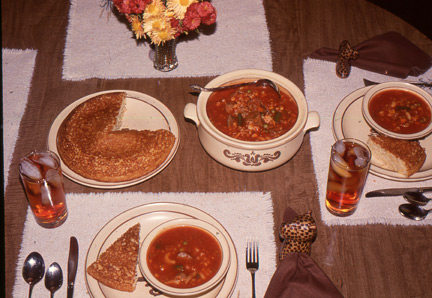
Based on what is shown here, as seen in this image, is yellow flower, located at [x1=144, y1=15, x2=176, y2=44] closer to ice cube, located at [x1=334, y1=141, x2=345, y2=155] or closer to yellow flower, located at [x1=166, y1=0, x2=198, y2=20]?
yellow flower, located at [x1=166, y1=0, x2=198, y2=20]

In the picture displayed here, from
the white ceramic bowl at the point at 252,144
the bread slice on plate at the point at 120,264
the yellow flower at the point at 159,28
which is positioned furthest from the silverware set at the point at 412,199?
the yellow flower at the point at 159,28

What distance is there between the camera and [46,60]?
308 centimetres

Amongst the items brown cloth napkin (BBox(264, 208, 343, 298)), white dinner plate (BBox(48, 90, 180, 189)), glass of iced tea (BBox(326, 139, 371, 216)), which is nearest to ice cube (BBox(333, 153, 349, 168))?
glass of iced tea (BBox(326, 139, 371, 216))

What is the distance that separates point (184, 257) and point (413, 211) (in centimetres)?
110

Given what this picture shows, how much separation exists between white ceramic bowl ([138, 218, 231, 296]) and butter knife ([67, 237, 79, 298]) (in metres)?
0.33

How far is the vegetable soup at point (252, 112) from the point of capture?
94.0 inches

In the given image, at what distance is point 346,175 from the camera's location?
219 cm

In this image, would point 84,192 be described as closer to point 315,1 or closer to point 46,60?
point 46,60

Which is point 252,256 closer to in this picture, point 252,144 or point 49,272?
point 252,144

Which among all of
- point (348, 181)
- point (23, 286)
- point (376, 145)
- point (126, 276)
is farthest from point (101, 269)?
point (376, 145)

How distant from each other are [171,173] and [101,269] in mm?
649

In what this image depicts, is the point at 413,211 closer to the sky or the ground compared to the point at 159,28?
closer to the ground

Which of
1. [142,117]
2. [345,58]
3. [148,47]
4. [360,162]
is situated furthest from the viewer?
[148,47]

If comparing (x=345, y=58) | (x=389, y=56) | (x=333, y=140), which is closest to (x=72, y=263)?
(x=333, y=140)
